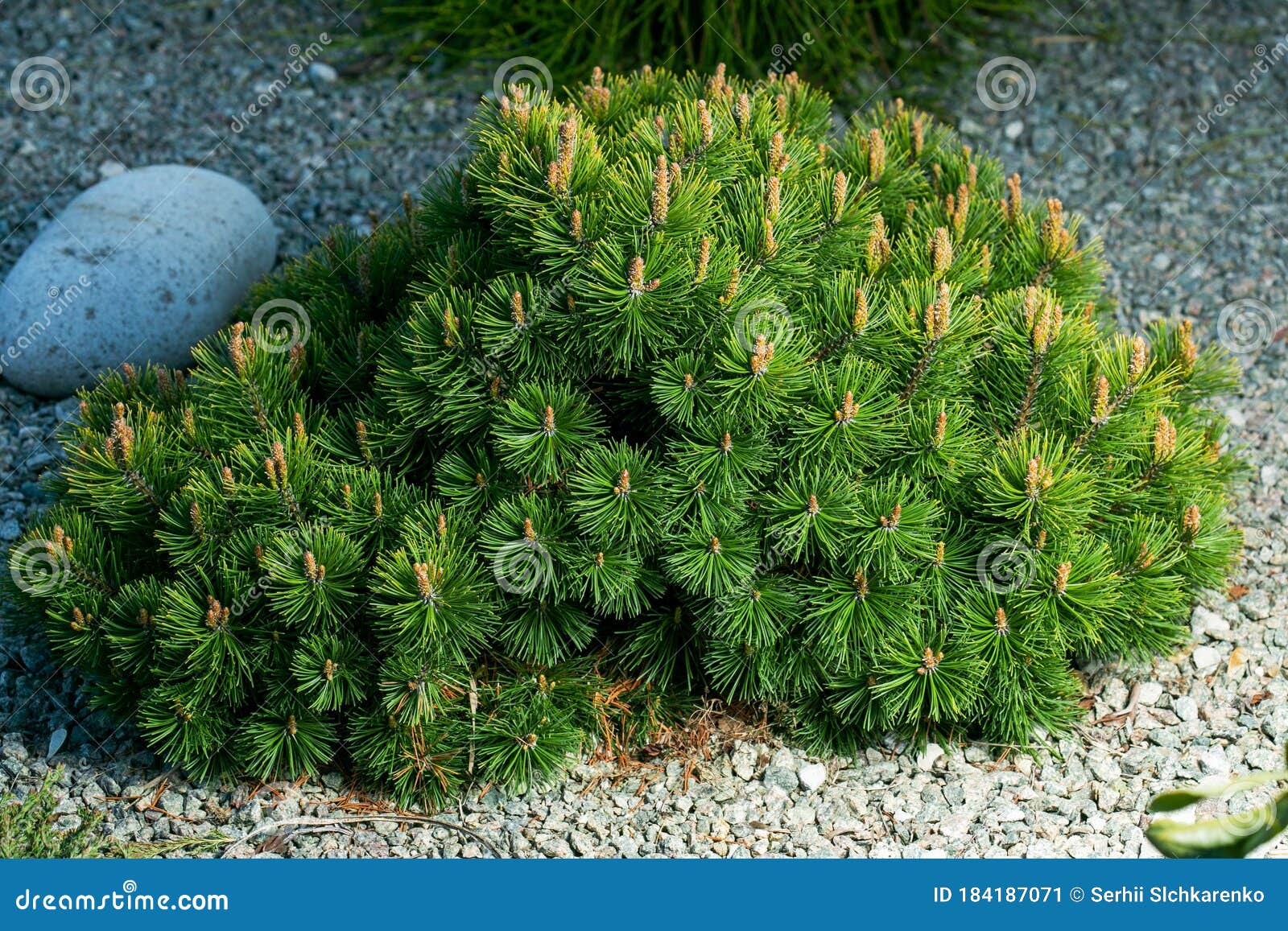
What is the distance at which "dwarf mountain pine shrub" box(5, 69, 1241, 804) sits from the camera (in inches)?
96.4

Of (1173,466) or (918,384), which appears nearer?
(918,384)

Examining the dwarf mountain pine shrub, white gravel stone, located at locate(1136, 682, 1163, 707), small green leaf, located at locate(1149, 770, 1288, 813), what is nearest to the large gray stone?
the dwarf mountain pine shrub

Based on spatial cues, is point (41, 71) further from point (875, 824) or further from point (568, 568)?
point (875, 824)

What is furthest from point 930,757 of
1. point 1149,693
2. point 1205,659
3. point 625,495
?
point 625,495

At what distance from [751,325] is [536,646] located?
77 centimetres

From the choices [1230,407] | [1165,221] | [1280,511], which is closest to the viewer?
[1280,511]

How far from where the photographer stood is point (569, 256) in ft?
7.94

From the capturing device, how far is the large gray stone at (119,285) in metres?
3.68

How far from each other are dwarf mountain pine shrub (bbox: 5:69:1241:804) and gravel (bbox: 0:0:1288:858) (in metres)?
0.11

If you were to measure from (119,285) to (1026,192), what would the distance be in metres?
2.96

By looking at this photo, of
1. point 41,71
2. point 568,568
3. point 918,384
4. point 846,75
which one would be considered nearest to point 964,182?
point 918,384

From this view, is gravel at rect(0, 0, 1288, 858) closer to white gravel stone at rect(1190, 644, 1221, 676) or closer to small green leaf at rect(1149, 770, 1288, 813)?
white gravel stone at rect(1190, 644, 1221, 676)

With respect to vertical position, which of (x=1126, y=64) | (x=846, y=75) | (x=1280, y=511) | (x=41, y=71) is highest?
(x=1126, y=64)

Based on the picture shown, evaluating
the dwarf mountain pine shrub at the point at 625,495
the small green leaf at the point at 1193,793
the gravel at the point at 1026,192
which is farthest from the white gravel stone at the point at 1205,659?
the small green leaf at the point at 1193,793
